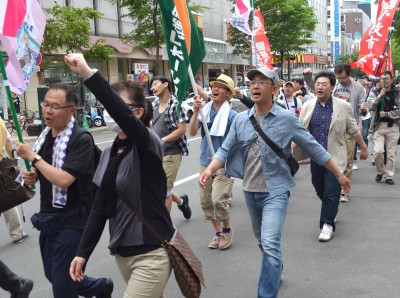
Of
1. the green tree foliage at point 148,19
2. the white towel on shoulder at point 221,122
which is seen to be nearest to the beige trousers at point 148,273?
the white towel on shoulder at point 221,122

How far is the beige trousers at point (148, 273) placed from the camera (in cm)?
270

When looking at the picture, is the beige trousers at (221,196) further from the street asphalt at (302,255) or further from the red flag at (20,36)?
the red flag at (20,36)

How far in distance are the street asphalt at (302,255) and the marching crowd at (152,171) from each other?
263mm

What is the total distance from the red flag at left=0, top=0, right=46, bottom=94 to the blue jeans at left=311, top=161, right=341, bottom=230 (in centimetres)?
324

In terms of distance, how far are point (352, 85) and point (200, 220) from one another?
322cm

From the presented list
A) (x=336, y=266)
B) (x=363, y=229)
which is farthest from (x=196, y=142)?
(x=336, y=266)

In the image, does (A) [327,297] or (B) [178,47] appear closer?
(A) [327,297]

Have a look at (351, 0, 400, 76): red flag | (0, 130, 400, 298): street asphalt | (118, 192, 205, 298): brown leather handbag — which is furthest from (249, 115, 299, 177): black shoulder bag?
(351, 0, 400, 76): red flag

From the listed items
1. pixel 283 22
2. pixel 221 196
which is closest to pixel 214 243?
pixel 221 196

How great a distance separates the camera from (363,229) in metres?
6.10

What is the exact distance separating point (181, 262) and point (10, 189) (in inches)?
62.7

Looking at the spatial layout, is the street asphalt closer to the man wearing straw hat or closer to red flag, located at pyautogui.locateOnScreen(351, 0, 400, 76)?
the man wearing straw hat

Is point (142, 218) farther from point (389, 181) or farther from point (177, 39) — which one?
point (389, 181)

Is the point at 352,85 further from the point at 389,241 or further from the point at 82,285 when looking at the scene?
the point at 82,285
